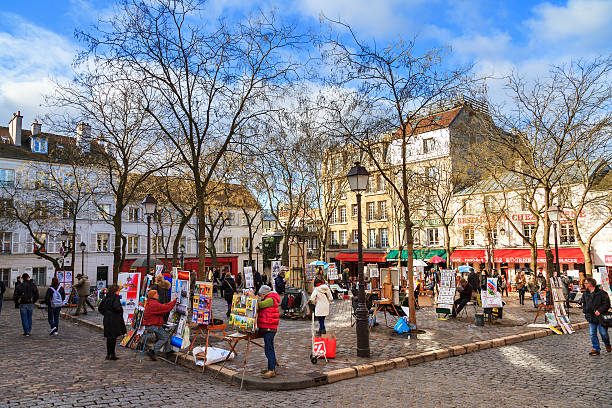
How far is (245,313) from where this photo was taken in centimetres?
736

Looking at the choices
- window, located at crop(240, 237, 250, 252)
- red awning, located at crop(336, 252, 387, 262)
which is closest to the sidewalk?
red awning, located at crop(336, 252, 387, 262)

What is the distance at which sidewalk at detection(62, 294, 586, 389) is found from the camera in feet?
24.2

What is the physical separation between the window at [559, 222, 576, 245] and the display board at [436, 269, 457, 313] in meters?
18.2

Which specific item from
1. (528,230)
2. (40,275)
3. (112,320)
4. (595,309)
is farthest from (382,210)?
(112,320)

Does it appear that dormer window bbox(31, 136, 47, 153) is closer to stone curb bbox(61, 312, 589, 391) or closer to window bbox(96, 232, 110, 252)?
window bbox(96, 232, 110, 252)

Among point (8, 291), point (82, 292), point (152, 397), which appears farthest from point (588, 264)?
point (8, 291)

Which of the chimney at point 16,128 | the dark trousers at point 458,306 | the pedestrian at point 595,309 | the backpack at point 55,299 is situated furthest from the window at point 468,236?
the chimney at point 16,128

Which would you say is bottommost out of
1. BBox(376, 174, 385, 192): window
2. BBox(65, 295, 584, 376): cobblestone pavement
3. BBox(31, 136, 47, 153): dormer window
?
BBox(65, 295, 584, 376): cobblestone pavement

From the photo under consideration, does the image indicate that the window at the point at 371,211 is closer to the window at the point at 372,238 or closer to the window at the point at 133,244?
the window at the point at 372,238

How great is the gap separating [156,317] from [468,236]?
30965mm

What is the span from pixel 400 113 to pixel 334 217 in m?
33.8

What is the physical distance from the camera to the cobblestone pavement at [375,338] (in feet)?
26.9

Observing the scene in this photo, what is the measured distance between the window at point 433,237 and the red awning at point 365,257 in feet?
14.6

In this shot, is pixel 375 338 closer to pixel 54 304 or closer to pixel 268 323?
pixel 268 323
